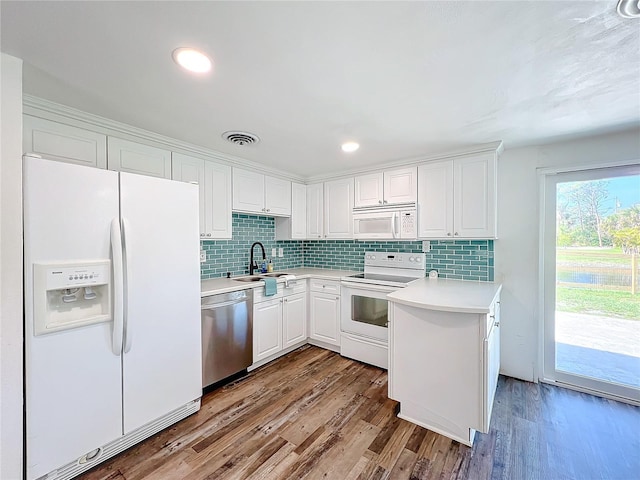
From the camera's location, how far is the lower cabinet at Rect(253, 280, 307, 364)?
9.36 feet

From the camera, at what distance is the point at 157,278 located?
186 centimetres

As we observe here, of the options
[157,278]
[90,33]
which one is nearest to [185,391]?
[157,278]

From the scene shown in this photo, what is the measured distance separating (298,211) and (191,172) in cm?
157

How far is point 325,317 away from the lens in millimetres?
3344

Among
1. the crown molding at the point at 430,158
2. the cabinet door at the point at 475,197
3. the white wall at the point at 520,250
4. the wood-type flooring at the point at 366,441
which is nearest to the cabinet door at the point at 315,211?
the crown molding at the point at 430,158

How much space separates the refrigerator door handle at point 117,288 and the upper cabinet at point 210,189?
Result: 39.4 inches

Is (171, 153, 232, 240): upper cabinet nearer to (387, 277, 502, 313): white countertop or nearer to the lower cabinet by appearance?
the lower cabinet

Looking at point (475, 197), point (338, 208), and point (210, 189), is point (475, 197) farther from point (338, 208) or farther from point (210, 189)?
point (210, 189)

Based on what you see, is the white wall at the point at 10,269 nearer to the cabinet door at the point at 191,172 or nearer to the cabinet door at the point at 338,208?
the cabinet door at the point at 191,172

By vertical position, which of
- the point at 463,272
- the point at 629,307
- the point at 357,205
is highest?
the point at 357,205

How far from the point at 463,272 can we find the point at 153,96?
3.19 metres

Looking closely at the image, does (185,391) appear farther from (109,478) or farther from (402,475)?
(402,475)

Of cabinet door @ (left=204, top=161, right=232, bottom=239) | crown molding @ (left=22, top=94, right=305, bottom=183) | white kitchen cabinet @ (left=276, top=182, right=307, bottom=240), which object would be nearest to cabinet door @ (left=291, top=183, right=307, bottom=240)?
white kitchen cabinet @ (left=276, top=182, right=307, bottom=240)

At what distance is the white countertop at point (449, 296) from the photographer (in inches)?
70.7
